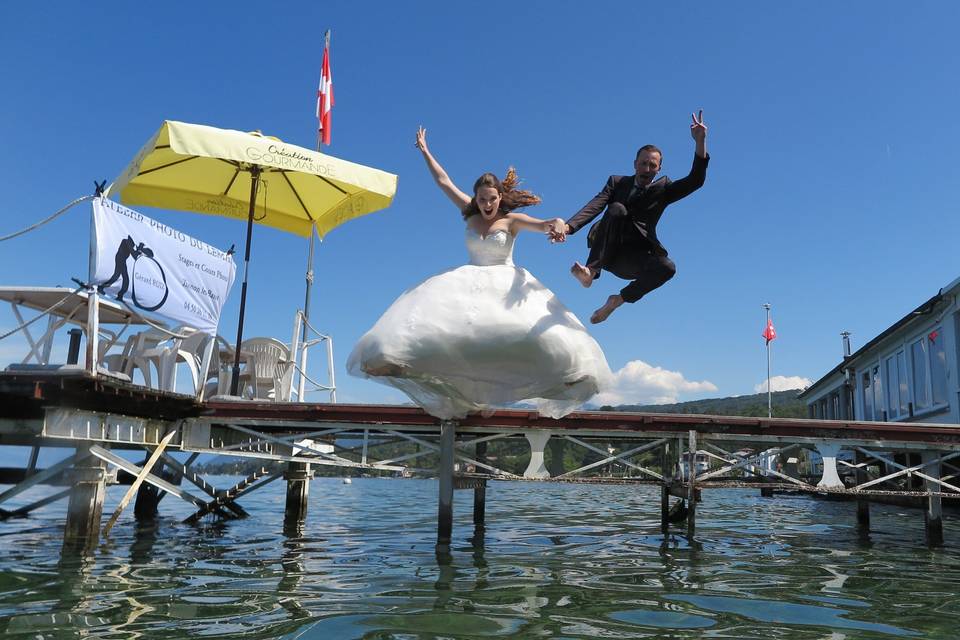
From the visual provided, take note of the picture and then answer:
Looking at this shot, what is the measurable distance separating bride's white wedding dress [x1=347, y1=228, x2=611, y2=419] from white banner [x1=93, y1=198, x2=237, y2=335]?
544 centimetres

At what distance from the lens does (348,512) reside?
65.1ft

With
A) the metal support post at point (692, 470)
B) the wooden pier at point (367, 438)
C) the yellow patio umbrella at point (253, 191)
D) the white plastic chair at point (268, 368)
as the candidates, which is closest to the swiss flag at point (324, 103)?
the yellow patio umbrella at point (253, 191)

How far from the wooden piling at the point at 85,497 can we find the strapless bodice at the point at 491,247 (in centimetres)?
808

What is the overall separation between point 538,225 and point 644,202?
0.73 metres

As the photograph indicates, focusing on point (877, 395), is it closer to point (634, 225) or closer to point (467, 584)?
point (467, 584)

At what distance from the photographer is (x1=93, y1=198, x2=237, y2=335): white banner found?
902 centimetres

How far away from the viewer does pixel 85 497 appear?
10.8m

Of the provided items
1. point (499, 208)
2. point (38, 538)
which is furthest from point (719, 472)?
point (38, 538)

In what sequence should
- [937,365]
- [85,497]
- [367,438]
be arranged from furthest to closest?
1. [937,365]
2. [367,438]
3. [85,497]

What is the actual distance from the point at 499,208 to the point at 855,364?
28272 mm

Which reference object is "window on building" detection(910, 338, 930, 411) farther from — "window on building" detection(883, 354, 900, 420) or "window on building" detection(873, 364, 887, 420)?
"window on building" detection(873, 364, 887, 420)

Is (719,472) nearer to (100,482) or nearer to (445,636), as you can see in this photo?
(445,636)

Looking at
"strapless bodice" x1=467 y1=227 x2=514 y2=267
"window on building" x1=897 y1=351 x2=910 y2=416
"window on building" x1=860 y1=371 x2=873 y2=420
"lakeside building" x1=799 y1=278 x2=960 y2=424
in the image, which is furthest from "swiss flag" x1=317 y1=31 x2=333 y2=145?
"window on building" x1=860 y1=371 x2=873 y2=420

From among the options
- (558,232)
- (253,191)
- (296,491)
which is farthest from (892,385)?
(558,232)
